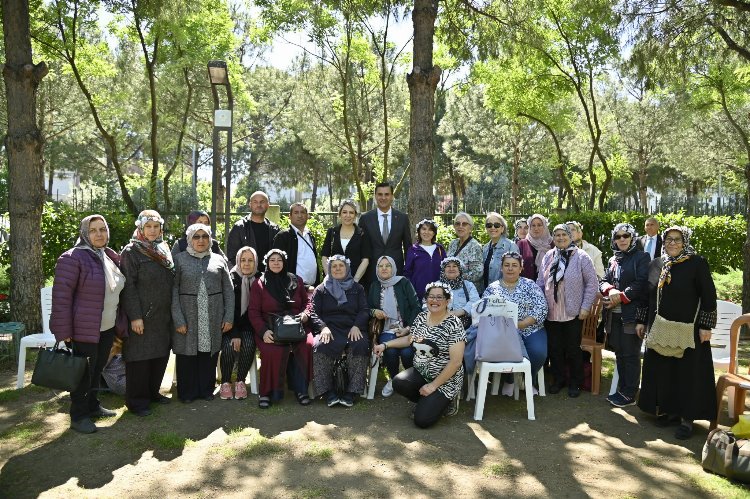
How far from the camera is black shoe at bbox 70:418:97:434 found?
16.0 feet

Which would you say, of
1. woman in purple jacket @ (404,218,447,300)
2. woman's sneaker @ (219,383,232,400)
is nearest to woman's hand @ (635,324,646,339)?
woman in purple jacket @ (404,218,447,300)

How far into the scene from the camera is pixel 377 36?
15727 mm

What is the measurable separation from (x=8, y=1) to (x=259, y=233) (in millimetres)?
4108

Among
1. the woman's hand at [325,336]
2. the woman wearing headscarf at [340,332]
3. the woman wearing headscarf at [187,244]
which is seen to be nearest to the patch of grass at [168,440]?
the woman wearing headscarf at [340,332]

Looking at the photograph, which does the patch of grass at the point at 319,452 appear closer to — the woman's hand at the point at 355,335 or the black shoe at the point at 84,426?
the woman's hand at the point at 355,335

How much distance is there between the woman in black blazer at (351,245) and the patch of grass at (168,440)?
2398 millimetres

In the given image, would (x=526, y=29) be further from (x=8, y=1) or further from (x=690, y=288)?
(x=8, y=1)

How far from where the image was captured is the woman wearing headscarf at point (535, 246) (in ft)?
22.2

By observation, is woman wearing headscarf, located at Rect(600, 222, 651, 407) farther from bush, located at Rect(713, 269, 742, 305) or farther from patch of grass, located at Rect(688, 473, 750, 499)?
bush, located at Rect(713, 269, 742, 305)

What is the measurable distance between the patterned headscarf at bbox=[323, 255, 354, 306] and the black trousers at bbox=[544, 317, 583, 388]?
6.74 ft

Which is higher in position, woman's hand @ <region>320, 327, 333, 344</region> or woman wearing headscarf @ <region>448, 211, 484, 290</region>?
woman wearing headscarf @ <region>448, 211, 484, 290</region>

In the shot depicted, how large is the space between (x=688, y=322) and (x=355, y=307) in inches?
114

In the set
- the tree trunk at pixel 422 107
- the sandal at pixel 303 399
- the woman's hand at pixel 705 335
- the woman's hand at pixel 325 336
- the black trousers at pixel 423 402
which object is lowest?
the sandal at pixel 303 399

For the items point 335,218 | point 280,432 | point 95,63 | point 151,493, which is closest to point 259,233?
point 280,432
